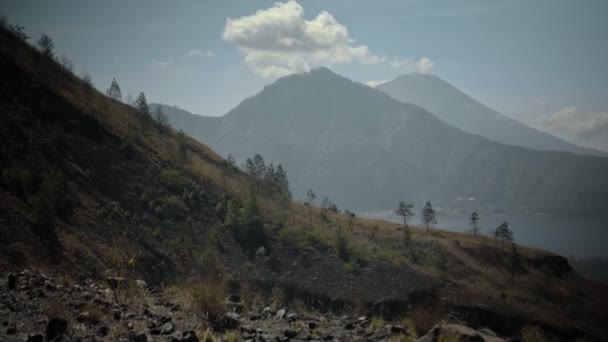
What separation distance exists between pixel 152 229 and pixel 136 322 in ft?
87.4

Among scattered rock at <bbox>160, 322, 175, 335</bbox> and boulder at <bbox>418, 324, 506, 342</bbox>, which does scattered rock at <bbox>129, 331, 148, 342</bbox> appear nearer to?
scattered rock at <bbox>160, 322, 175, 335</bbox>

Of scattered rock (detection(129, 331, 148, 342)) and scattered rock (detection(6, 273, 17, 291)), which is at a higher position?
scattered rock (detection(6, 273, 17, 291))

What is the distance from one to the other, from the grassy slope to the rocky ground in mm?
5853

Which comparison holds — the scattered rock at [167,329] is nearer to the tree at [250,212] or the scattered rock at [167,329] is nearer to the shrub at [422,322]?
the shrub at [422,322]

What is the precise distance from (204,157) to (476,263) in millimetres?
52794

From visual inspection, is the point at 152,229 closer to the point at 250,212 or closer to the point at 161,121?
the point at 250,212

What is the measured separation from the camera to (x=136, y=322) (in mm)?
8945

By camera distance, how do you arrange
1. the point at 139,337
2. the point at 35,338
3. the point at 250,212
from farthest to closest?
1. the point at 250,212
2. the point at 139,337
3. the point at 35,338

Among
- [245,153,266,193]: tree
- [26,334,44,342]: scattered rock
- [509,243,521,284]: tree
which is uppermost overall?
[245,153,266,193]: tree

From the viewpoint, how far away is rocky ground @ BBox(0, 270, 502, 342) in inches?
305

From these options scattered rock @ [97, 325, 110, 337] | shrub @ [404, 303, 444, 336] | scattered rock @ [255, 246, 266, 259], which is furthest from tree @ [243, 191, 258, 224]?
scattered rock @ [97, 325, 110, 337]

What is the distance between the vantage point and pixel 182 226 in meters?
37.6

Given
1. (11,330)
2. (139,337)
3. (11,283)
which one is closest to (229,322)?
(139,337)

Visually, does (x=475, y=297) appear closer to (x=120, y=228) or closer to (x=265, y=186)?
(x=120, y=228)
